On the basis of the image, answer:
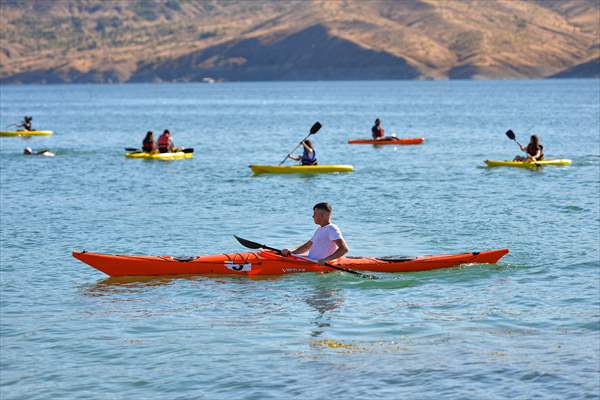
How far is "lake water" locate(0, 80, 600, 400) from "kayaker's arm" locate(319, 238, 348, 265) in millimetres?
489

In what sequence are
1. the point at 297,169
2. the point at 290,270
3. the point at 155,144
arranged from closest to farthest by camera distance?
the point at 290,270, the point at 297,169, the point at 155,144

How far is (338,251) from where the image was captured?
1925 cm

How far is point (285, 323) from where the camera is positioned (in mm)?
16562

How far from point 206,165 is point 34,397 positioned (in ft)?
111

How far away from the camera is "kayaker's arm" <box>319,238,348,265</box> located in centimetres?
1916

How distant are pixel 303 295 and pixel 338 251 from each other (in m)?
1.19

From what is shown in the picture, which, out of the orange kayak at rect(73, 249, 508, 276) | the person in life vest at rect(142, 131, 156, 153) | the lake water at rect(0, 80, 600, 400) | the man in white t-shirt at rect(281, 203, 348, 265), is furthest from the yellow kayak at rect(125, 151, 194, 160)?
the man in white t-shirt at rect(281, 203, 348, 265)

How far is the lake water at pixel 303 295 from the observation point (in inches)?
542

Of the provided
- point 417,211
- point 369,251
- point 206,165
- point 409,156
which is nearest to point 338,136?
point 409,156

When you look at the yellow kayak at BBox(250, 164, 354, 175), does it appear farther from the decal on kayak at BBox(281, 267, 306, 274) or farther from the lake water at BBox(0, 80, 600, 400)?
the decal on kayak at BBox(281, 267, 306, 274)

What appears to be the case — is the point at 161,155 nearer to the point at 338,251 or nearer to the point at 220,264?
the point at 220,264

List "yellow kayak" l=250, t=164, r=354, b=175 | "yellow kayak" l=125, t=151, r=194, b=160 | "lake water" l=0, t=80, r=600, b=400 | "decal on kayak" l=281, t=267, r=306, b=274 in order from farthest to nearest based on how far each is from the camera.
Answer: "yellow kayak" l=125, t=151, r=194, b=160 < "yellow kayak" l=250, t=164, r=354, b=175 < "decal on kayak" l=281, t=267, r=306, b=274 < "lake water" l=0, t=80, r=600, b=400

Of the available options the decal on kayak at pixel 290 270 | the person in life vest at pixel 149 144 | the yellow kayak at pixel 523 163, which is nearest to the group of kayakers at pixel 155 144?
the person in life vest at pixel 149 144

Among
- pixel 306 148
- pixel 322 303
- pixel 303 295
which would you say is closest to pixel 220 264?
pixel 303 295
